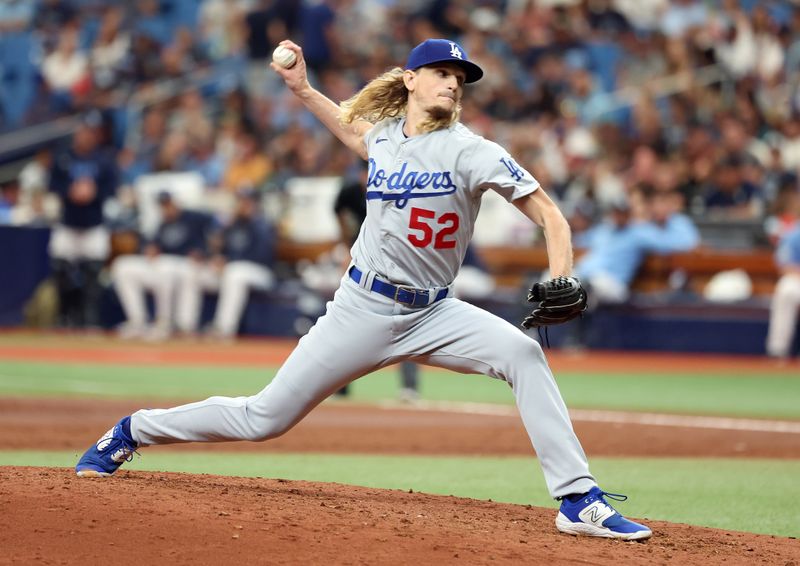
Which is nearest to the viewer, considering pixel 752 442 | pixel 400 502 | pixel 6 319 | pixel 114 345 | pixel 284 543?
pixel 284 543

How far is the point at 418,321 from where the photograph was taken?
5.21 m

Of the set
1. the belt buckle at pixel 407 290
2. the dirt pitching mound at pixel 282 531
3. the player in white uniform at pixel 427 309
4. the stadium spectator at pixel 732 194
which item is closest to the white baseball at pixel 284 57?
the player in white uniform at pixel 427 309

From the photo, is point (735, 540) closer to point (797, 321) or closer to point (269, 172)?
point (797, 321)

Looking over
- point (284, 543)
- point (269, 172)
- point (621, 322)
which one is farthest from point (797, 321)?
point (284, 543)

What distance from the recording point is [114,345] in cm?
1669

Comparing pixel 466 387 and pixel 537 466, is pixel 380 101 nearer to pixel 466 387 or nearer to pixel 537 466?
pixel 537 466

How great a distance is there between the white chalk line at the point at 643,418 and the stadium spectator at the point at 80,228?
27.7ft

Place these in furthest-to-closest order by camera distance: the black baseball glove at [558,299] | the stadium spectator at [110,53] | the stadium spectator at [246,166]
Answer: the stadium spectator at [110,53] → the stadium spectator at [246,166] → the black baseball glove at [558,299]

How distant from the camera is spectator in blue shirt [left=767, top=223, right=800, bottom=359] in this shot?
48.2ft

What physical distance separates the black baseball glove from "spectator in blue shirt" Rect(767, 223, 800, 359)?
10.4 meters

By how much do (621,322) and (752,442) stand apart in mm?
7446

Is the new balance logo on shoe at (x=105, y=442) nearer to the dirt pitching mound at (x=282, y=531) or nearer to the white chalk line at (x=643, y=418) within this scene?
the dirt pitching mound at (x=282, y=531)

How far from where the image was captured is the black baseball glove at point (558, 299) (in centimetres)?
480

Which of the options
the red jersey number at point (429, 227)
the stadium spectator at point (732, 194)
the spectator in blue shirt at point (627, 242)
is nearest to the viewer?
the red jersey number at point (429, 227)
